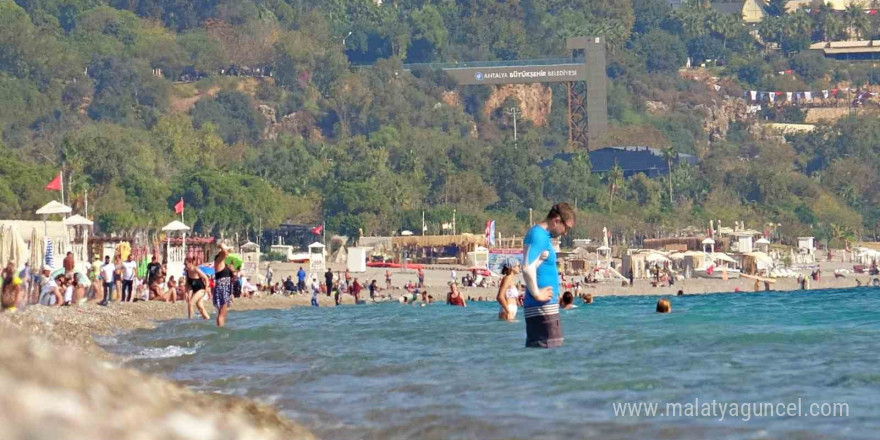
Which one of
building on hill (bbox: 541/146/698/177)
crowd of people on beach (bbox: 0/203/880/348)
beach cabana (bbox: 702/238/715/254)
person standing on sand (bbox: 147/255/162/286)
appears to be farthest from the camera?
building on hill (bbox: 541/146/698/177)

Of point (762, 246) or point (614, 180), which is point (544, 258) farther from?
point (614, 180)

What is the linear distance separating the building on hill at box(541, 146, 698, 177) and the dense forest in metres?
1.90

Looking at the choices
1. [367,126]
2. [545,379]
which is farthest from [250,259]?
[367,126]

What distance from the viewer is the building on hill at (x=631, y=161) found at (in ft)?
463

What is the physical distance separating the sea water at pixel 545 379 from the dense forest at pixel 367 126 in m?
51.9

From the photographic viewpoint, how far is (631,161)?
142 m

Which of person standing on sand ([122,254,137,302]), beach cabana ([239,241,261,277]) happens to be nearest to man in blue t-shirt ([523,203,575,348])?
person standing on sand ([122,254,137,302])

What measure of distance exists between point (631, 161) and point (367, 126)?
104ft

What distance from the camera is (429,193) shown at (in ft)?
384

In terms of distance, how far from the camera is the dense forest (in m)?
98.4

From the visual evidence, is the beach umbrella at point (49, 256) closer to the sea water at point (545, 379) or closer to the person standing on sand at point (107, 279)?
the person standing on sand at point (107, 279)

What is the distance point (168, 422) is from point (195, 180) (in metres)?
93.7

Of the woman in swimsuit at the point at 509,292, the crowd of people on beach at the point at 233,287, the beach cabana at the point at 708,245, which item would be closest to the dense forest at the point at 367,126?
the beach cabana at the point at 708,245

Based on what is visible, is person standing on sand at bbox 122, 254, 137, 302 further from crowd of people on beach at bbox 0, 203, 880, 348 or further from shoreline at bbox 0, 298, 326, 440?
shoreline at bbox 0, 298, 326, 440
